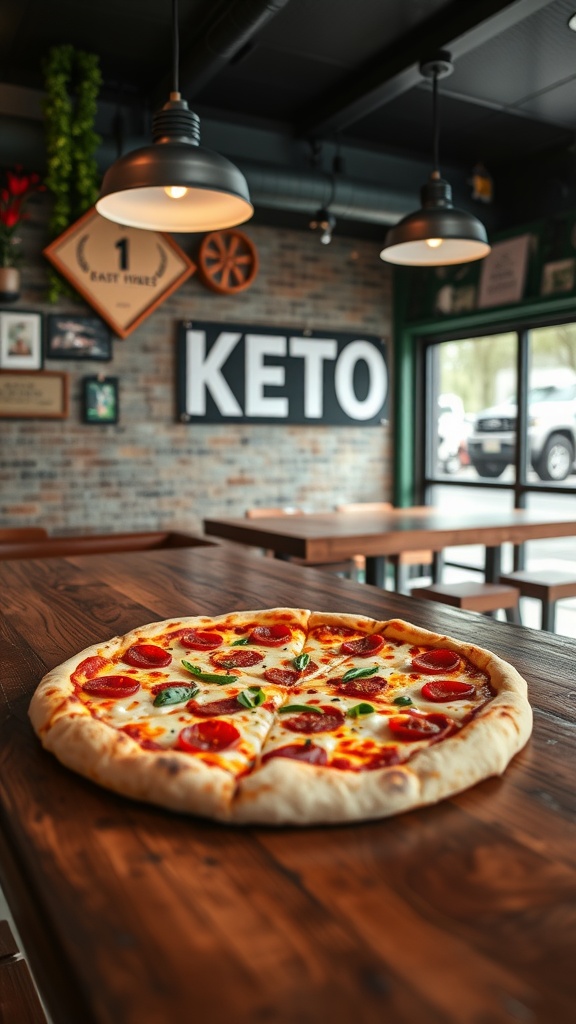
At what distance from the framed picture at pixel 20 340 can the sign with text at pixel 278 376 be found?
1.10m

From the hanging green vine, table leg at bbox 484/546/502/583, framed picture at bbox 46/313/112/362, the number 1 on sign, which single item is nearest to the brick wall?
framed picture at bbox 46/313/112/362

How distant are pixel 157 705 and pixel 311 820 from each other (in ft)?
1.23

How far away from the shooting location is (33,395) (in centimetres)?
567

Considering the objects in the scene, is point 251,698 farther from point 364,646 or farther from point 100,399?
point 100,399

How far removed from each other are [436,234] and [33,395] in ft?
10.7

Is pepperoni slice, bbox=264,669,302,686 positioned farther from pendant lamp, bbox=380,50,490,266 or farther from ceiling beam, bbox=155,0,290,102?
ceiling beam, bbox=155,0,290,102

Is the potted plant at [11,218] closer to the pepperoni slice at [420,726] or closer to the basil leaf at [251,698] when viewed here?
the basil leaf at [251,698]

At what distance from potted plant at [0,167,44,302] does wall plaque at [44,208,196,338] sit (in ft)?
0.90

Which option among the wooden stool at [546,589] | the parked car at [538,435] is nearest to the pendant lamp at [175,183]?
the wooden stool at [546,589]

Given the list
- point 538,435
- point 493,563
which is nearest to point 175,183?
point 493,563

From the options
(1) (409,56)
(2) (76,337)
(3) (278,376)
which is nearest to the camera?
(1) (409,56)

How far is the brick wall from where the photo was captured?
18.9ft

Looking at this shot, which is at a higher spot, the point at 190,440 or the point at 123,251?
the point at 123,251

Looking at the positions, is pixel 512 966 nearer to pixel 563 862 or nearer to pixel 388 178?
pixel 563 862
